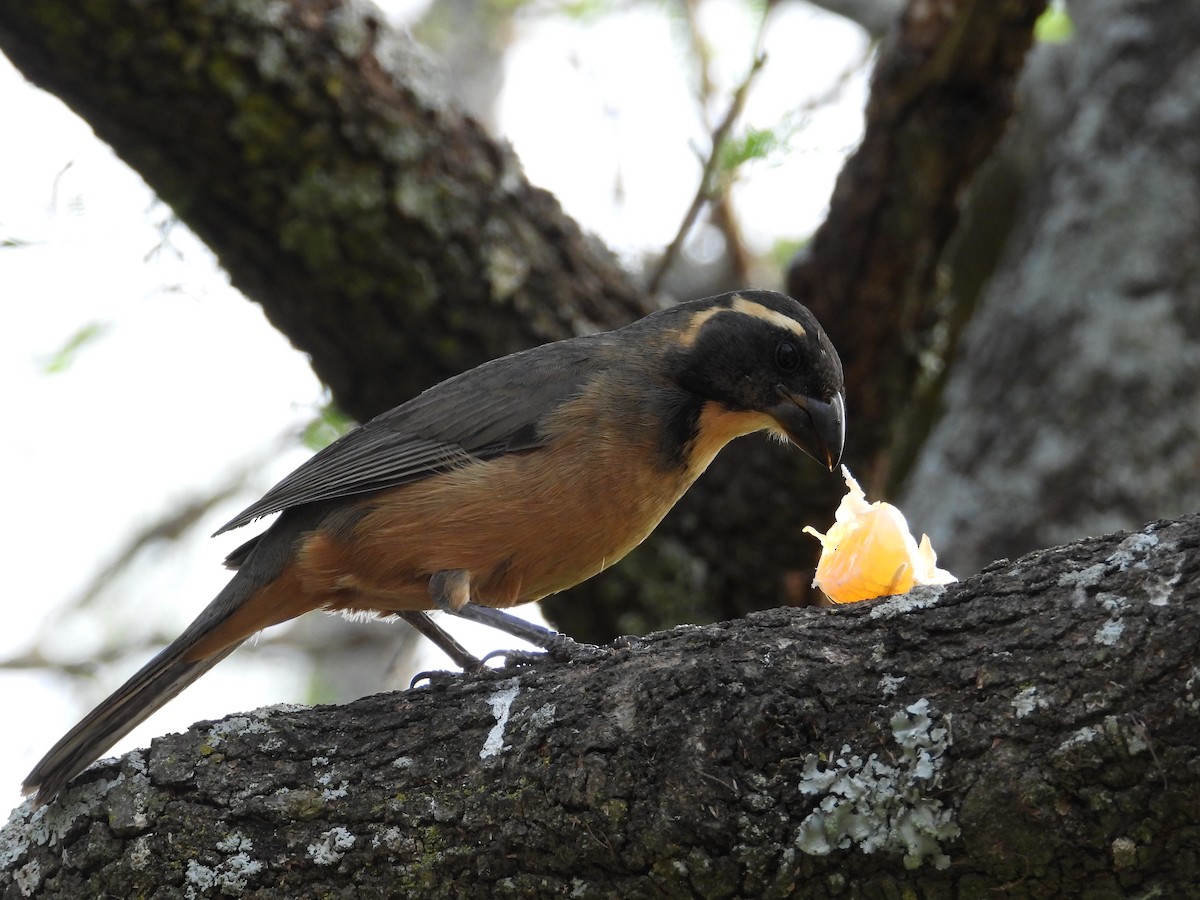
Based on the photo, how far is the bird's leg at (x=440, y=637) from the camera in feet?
18.1

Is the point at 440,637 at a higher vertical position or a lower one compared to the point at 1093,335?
lower

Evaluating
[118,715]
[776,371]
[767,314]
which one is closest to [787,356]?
[776,371]

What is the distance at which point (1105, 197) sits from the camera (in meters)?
8.19

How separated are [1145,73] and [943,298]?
8.64 feet

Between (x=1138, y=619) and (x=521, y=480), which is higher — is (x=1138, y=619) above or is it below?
below

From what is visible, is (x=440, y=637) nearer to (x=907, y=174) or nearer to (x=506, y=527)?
(x=506, y=527)

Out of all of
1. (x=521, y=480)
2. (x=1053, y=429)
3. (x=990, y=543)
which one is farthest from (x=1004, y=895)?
(x=1053, y=429)

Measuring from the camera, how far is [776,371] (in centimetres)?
571

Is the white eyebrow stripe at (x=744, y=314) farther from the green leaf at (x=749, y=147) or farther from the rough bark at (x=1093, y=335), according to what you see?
the rough bark at (x=1093, y=335)

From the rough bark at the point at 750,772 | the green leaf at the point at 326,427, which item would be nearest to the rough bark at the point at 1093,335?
the green leaf at the point at 326,427

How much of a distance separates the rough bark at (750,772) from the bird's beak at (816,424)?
1.94 metres

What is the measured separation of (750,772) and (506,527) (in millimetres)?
2235

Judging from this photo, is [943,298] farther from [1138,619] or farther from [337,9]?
[1138,619]

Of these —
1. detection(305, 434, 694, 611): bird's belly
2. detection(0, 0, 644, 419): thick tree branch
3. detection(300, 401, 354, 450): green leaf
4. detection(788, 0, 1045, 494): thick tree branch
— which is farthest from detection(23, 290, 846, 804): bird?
detection(300, 401, 354, 450): green leaf
